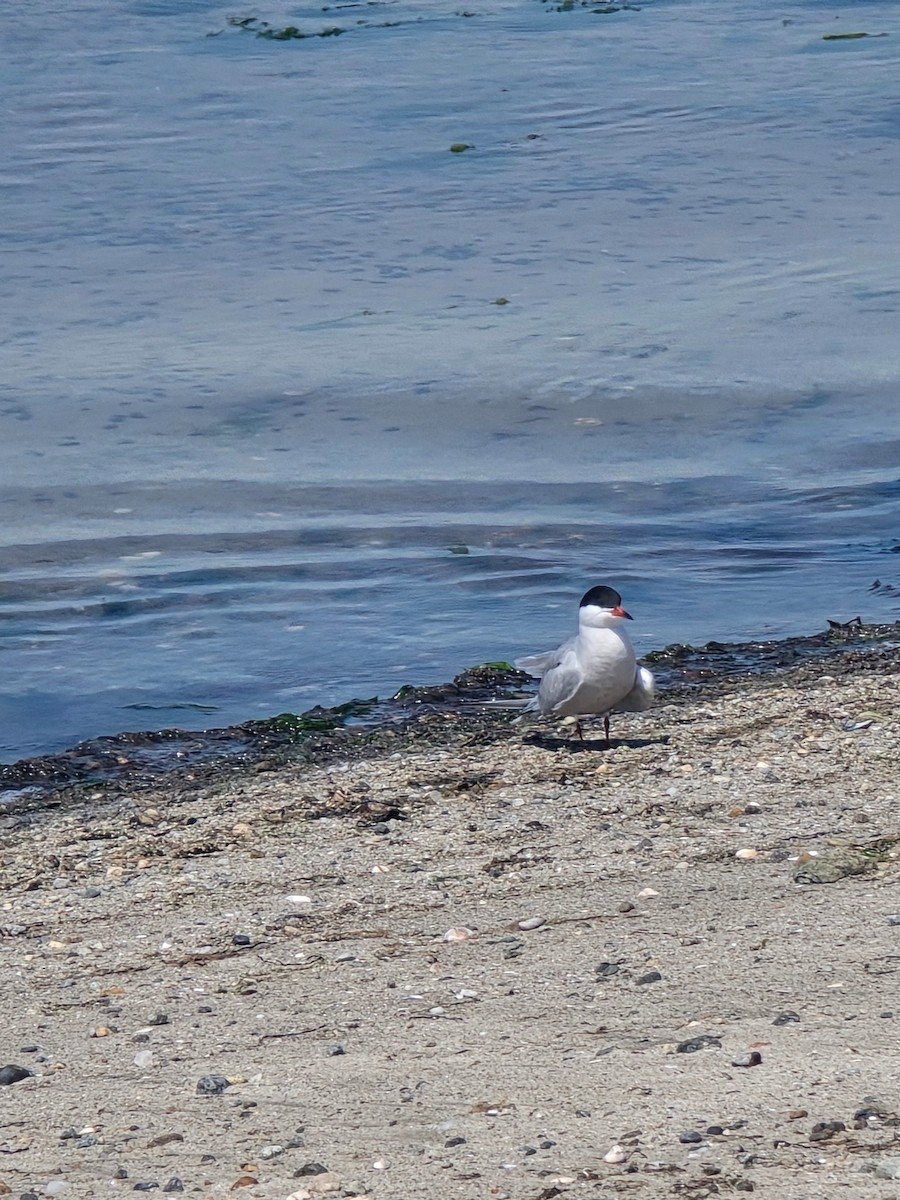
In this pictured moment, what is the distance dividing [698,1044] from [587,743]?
287 centimetres

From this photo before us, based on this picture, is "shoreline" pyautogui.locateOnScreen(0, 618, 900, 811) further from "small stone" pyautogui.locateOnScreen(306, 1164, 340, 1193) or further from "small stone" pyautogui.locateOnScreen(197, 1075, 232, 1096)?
"small stone" pyautogui.locateOnScreen(306, 1164, 340, 1193)

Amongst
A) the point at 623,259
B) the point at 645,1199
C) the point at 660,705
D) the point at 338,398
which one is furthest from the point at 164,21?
the point at 645,1199

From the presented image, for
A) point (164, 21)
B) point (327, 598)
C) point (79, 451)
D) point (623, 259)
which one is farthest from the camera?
point (164, 21)

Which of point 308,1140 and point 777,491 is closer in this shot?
point 308,1140

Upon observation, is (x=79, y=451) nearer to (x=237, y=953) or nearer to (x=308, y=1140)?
(x=237, y=953)

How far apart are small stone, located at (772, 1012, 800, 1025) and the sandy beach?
11mm

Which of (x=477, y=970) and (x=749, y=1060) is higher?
(x=749, y=1060)

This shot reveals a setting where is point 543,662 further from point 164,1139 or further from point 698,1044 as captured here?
point 164,1139

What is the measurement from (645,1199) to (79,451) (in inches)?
353

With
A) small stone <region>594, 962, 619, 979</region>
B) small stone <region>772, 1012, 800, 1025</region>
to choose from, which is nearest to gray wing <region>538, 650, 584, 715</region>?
small stone <region>594, 962, 619, 979</region>

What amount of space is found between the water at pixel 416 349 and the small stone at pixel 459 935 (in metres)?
2.94

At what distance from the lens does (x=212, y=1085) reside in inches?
152

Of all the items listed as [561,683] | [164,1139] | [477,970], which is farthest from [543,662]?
[164,1139]

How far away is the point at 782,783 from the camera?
5723mm
